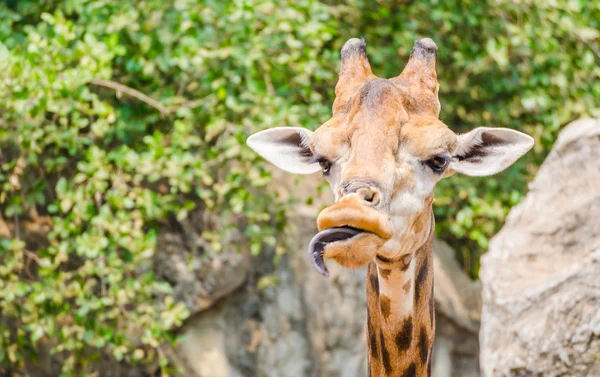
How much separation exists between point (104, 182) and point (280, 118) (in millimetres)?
992

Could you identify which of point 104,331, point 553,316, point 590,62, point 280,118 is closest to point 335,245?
point 553,316

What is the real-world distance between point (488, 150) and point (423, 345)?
2.21ft

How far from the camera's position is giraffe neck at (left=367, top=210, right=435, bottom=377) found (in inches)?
119

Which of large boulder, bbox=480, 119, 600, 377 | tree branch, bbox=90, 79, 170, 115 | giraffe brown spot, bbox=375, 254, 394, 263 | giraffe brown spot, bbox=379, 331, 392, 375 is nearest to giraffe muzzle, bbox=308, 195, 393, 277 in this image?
giraffe brown spot, bbox=375, 254, 394, 263

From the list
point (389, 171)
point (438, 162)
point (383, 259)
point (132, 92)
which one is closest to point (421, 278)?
point (383, 259)

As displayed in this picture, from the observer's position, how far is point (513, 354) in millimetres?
4043

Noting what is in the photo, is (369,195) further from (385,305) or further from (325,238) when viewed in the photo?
(385,305)

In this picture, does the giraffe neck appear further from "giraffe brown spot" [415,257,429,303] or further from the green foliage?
the green foliage

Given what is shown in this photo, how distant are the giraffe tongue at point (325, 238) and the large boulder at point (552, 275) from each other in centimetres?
168

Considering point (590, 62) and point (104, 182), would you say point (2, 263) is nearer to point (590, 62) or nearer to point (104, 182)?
point (104, 182)

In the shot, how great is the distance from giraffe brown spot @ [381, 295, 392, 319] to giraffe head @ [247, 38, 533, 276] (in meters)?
0.19

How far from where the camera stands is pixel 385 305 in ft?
10.0

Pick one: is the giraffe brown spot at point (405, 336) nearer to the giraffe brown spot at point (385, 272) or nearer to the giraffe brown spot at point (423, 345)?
the giraffe brown spot at point (423, 345)

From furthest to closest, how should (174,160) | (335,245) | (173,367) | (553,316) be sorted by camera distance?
(173,367) < (174,160) < (553,316) < (335,245)
